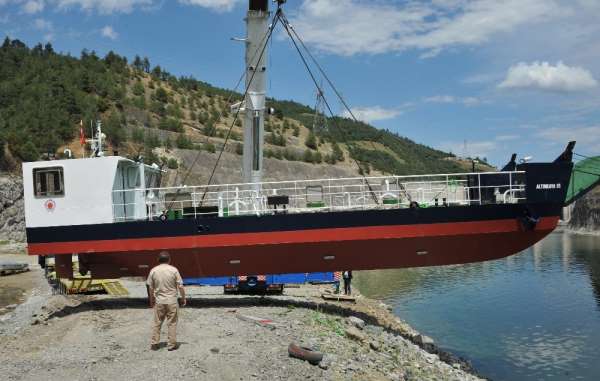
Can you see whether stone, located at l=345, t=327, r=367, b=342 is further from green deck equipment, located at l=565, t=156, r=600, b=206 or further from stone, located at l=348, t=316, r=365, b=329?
green deck equipment, located at l=565, t=156, r=600, b=206

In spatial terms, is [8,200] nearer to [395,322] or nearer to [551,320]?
[395,322]

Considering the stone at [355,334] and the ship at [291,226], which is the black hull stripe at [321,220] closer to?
the ship at [291,226]

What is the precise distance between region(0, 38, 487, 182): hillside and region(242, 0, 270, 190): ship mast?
786 inches

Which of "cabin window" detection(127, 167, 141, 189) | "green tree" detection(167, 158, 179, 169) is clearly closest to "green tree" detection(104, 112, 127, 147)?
"green tree" detection(167, 158, 179, 169)

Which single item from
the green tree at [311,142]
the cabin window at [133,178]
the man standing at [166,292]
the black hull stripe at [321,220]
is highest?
the green tree at [311,142]

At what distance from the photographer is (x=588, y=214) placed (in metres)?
93.8

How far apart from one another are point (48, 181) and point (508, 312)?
21521 mm

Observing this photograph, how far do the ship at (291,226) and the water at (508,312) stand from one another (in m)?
5.44

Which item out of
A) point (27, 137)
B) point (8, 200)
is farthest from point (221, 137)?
point (8, 200)

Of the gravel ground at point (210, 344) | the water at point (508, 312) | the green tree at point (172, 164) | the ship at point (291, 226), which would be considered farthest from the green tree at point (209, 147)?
the ship at point (291, 226)

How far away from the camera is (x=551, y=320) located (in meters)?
24.6

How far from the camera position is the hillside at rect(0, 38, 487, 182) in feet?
172

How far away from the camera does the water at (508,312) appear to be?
18703mm

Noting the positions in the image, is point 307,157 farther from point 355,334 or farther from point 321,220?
point 355,334
